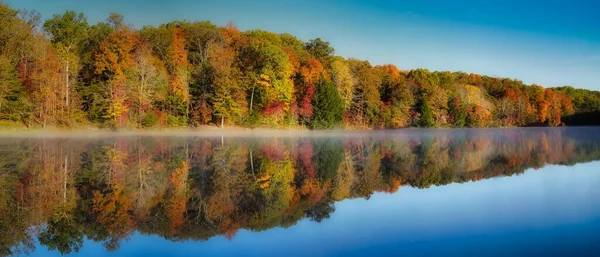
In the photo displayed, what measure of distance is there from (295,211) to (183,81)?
48116 mm

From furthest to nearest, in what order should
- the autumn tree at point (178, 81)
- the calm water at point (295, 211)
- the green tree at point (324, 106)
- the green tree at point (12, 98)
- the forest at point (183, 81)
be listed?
the green tree at point (324, 106) < the autumn tree at point (178, 81) < the forest at point (183, 81) < the green tree at point (12, 98) < the calm water at point (295, 211)

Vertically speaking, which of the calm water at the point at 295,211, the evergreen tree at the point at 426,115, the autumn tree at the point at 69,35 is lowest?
the calm water at the point at 295,211

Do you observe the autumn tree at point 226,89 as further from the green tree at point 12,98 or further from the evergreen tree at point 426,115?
the evergreen tree at point 426,115

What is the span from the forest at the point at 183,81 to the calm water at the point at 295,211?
34.3 m

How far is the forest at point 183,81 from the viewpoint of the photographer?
4469 cm

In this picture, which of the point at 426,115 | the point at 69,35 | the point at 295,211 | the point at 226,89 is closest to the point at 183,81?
the point at 226,89

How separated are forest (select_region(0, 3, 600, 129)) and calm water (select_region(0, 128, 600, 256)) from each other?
3427cm

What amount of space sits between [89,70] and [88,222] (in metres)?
50.2

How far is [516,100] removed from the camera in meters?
101

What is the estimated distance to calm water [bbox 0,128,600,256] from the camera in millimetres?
6570

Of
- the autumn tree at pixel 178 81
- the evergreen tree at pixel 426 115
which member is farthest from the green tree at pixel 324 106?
the evergreen tree at pixel 426 115

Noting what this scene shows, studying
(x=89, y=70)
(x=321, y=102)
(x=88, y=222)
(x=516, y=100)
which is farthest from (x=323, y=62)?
(x=88, y=222)

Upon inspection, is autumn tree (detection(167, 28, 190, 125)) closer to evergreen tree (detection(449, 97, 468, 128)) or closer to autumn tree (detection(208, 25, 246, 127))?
autumn tree (detection(208, 25, 246, 127))

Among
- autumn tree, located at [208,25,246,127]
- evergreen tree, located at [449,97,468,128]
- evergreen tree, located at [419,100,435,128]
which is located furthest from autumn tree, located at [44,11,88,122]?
evergreen tree, located at [449,97,468,128]
